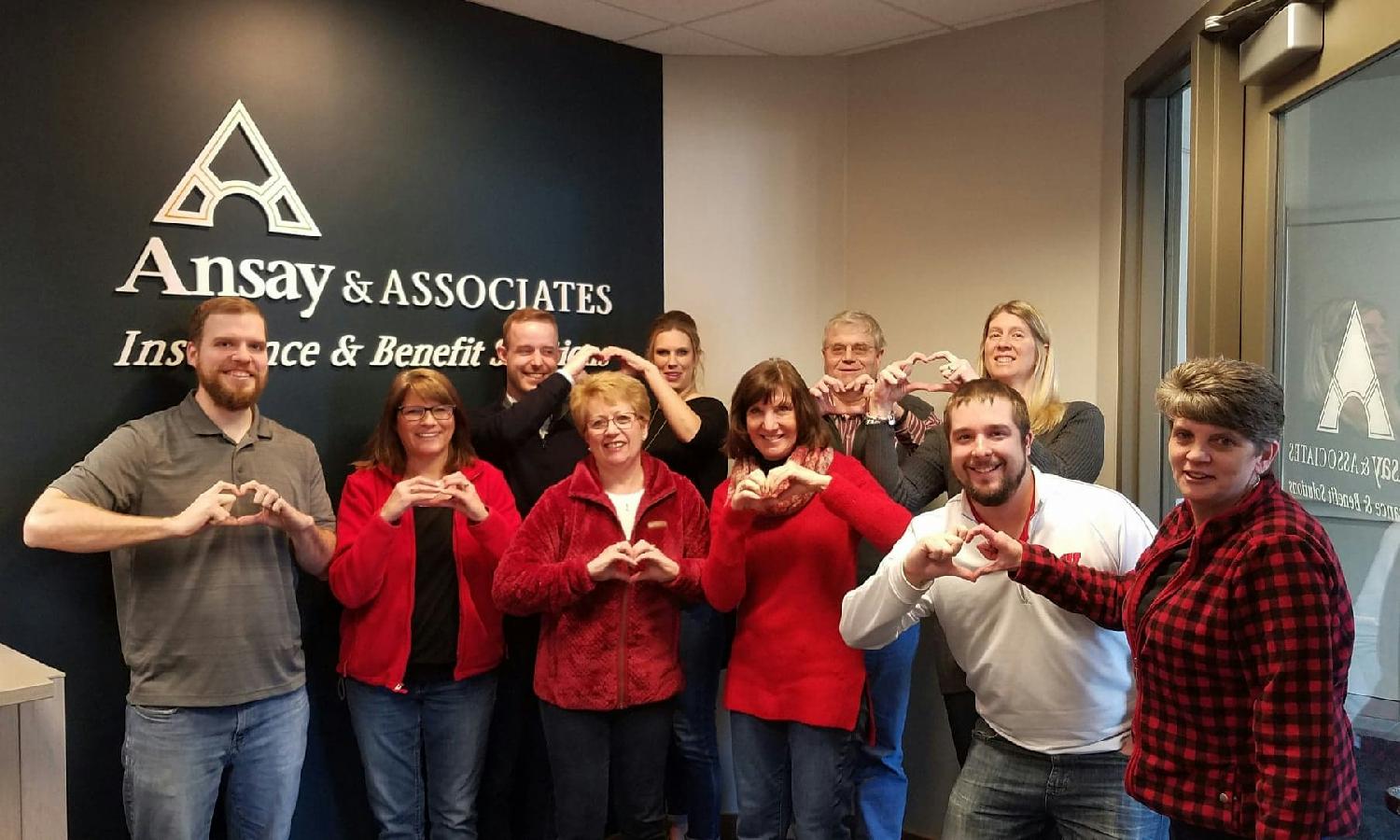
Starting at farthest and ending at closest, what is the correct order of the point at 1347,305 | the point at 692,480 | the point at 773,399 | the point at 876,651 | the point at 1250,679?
the point at 692,480 < the point at 876,651 < the point at 773,399 < the point at 1347,305 < the point at 1250,679

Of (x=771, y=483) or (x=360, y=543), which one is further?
(x=360, y=543)

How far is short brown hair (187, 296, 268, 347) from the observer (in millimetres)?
2625

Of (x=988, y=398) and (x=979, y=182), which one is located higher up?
(x=979, y=182)

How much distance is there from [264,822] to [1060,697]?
1.98m

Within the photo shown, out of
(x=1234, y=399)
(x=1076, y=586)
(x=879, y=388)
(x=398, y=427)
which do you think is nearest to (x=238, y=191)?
(x=398, y=427)

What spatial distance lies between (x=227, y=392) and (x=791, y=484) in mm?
1409

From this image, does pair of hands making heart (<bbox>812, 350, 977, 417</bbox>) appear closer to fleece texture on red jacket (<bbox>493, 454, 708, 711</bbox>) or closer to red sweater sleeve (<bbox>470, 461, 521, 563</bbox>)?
fleece texture on red jacket (<bbox>493, 454, 708, 711</bbox>)

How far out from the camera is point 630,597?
104 inches

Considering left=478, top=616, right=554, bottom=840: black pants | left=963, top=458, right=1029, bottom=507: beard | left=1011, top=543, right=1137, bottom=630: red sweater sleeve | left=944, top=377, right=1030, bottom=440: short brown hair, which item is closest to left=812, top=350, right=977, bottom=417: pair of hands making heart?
left=944, top=377, right=1030, bottom=440: short brown hair

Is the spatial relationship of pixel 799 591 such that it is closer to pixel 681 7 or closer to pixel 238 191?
pixel 238 191

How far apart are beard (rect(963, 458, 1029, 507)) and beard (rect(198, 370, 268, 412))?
1.76m

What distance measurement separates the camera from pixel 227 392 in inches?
103

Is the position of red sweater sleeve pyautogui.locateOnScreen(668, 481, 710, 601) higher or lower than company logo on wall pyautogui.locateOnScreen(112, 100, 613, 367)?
lower

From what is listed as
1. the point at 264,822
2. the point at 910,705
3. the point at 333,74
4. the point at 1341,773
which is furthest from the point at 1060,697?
the point at 333,74
